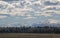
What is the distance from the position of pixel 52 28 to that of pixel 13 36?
1.24ft

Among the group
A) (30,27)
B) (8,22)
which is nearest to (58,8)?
(30,27)

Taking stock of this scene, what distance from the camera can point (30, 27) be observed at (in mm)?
1754

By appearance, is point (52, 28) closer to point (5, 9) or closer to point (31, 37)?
point (31, 37)

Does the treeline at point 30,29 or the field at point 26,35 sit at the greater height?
the treeline at point 30,29

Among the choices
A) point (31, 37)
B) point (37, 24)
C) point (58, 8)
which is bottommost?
point (31, 37)

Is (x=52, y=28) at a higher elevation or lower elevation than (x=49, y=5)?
lower

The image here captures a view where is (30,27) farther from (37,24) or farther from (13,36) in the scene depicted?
(13,36)

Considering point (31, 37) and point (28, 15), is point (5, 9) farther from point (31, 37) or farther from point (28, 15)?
point (31, 37)

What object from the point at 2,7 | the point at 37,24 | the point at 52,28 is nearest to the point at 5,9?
the point at 2,7

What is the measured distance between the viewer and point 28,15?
1773mm

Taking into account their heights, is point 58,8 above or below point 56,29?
above

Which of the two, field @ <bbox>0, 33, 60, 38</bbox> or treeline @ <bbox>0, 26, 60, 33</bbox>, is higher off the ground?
treeline @ <bbox>0, 26, 60, 33</bbox>

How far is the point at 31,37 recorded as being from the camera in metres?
1.76

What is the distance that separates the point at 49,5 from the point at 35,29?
10.5 inches
